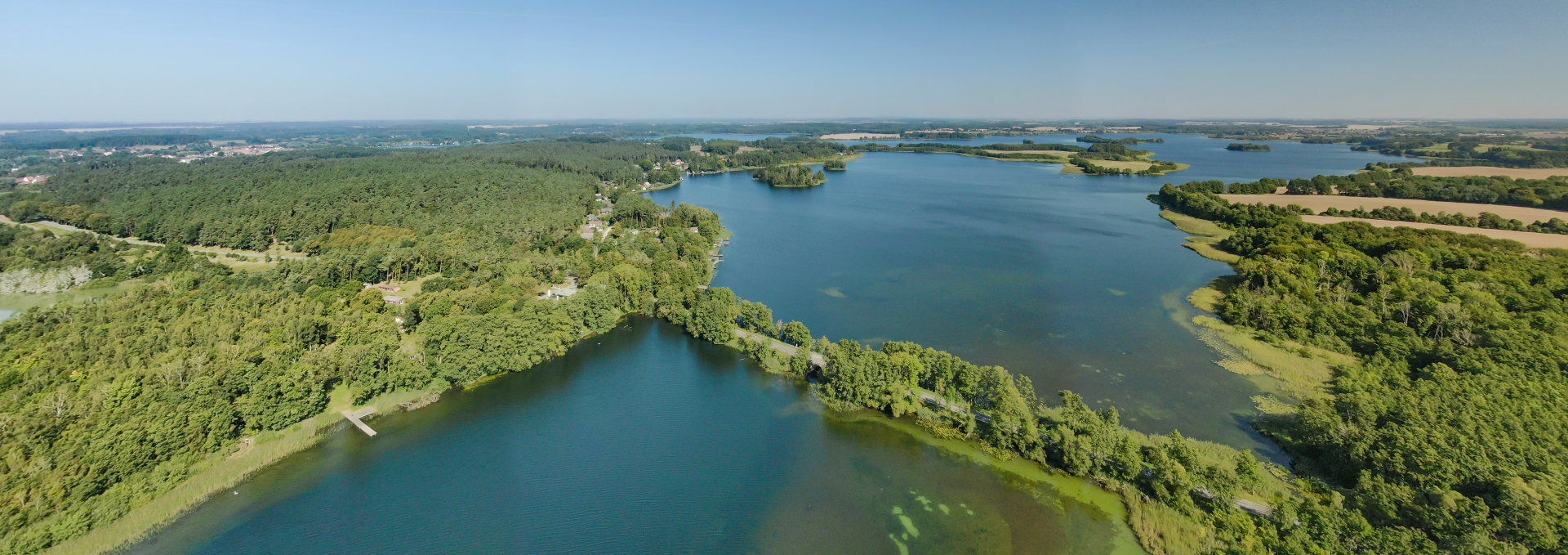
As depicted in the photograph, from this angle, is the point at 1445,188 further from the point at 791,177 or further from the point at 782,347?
the point at 782,347

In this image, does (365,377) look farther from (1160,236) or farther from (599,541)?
(1160,236)

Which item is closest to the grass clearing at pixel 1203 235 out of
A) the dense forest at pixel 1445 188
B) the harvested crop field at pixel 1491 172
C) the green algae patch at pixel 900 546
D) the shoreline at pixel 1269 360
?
the shoreline at pixel 1269 360

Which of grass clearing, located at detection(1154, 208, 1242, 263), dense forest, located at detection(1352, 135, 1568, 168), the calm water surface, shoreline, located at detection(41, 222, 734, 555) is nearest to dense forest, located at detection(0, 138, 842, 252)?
shoreline, located at detection(41, 222, 734, 555)

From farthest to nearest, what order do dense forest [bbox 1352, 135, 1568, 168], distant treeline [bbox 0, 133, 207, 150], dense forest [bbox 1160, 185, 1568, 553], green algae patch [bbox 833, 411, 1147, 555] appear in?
distant treeline [bbox 0, 133, 207, 150] → dense forest [bbox 1352, 135, 1568, 168] → green algae patch [bbox 833, 411, 1147, 555] → dense forest [bbox 1160, 185, 1568, 553]

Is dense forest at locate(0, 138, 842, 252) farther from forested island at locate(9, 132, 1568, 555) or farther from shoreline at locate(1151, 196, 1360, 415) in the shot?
shoreline at locate(1151, 196, 1360, 415)

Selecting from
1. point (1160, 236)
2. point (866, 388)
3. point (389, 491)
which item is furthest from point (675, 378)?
point (1160, 236)

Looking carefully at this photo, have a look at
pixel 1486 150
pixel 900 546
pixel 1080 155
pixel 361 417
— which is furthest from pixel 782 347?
pixel 1486 150

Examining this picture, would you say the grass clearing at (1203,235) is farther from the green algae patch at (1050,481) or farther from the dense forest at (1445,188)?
the green algae patch at (1050,481)
